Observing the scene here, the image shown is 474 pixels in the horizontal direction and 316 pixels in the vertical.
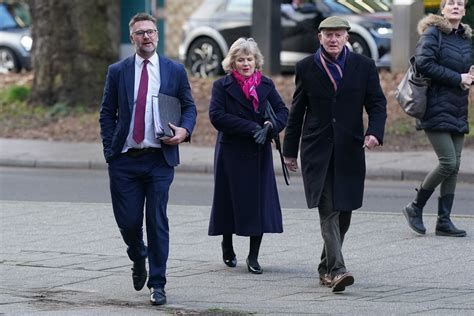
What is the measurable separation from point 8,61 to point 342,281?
21223 mm

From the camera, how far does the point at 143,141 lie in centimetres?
884

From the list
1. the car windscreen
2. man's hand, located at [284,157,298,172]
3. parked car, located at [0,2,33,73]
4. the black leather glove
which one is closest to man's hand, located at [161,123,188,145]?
man's hand, located at [284,157,298,172]

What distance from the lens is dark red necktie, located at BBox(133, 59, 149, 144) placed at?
29.0ft

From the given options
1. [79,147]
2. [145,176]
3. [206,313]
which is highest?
[145,176]

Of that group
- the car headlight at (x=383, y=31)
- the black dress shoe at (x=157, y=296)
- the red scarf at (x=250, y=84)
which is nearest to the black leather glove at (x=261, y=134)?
the red scarf at (x=250, y=84)

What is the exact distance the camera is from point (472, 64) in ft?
38.0

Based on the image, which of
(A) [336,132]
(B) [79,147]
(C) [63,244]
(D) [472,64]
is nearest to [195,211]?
(C) [63,244]

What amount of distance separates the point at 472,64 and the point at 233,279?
3185 mm

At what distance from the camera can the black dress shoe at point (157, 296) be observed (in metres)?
8.82

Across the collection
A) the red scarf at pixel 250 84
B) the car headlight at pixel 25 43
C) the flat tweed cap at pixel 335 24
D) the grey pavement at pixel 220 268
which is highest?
the flat tweed cap at pixel 335 24

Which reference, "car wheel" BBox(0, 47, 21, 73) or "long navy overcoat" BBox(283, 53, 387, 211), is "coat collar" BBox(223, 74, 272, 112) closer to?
"long navy overcoat" BBox(283, 53, 387, 211)

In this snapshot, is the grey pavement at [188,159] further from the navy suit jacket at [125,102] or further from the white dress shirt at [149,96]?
the white dress shirt at [149,96]

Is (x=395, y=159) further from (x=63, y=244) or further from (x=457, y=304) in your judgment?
(x=457, y=304)

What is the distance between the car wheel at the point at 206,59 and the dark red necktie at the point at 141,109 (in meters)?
16.2
